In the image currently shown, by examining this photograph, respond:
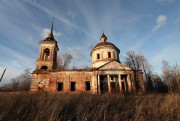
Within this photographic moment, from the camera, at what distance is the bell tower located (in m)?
24.2

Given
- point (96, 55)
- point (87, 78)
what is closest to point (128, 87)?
point (87, 78)

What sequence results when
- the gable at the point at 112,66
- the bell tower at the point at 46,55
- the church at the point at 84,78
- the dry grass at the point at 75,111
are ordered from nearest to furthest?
1. the dry grass at the point at 75,111
2. the church at the point at 84,78
3. the gable at the point at 112,66
4. the bell tower at the point at 46,55

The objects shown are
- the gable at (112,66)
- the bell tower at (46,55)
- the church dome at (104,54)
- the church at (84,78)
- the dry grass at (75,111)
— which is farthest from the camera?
the church dome at (104,54)

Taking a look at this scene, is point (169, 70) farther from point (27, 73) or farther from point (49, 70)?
point (27, 73)

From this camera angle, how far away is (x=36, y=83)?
75.3 ft

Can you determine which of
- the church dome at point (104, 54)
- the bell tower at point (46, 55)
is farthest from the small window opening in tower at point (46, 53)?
the church dome at point (104, 54)

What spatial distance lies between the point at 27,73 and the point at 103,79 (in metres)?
43.1

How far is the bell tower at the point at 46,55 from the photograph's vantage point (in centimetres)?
2420

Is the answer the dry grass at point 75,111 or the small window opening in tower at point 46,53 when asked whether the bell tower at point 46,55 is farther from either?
the dry grass at point 75,111

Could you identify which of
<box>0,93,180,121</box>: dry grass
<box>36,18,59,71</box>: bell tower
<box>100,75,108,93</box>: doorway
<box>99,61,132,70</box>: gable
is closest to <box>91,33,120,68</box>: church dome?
<box>99,61,132,70</box>: gable

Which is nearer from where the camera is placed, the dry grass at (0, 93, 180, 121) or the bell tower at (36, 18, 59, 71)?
the dry grass at (0, 93, 180, 121)

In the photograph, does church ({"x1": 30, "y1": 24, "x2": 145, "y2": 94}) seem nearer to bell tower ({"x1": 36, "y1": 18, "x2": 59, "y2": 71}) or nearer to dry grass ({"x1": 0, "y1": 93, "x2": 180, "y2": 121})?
bell tower ({"x1": 36, "y1": 18, "x2": 59, "y2": 71})

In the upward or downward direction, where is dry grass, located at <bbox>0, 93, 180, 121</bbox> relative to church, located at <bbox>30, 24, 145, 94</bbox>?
downward

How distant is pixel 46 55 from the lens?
87.1 feet
